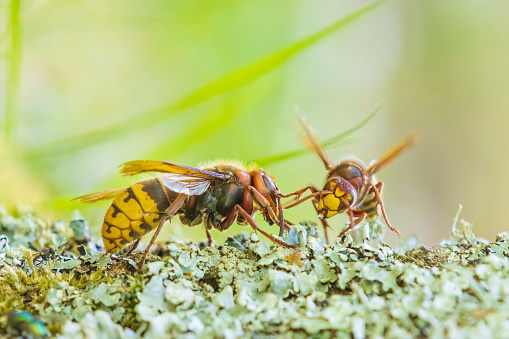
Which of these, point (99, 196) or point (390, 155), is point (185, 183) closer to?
point (99, 196)

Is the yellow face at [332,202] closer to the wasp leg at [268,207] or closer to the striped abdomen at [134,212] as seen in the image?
the wasp leg at [268,207]

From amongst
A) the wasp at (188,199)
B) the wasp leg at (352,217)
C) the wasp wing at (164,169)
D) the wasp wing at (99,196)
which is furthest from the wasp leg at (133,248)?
the wasp leg at (352,217)

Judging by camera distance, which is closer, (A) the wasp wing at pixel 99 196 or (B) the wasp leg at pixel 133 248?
(B) the wasp leg at pixel 133 248

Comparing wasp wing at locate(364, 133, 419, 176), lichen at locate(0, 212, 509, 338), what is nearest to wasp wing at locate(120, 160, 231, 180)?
lichen at locate(0, 212, 509, 338)

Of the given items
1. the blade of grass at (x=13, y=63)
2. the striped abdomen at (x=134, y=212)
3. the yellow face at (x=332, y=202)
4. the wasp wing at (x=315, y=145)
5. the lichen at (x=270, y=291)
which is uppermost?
the wasp wing at (x=315, y=145)

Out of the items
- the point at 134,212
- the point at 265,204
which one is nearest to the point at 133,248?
the point at 134,212

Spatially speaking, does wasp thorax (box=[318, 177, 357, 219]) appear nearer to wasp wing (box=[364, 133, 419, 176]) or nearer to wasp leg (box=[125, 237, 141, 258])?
wasp wing (box=[364, 133, 419, 176])

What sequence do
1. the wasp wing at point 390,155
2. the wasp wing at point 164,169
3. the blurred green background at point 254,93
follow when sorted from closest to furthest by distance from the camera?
the wasp wing at point 164,169 → the wasp wing at point 390,155 → the blurred green background at point 254,93
